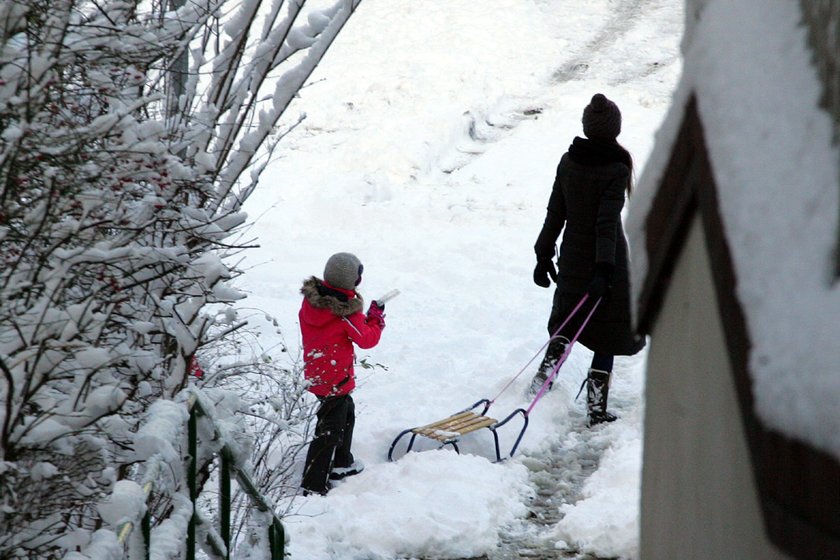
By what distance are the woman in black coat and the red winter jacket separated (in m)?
1.57

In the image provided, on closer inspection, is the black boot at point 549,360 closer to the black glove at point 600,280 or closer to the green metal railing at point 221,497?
the black glove at point 600,280

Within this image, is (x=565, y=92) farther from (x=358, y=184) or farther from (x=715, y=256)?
(x=715, y=256)

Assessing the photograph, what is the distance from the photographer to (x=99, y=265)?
107 inches

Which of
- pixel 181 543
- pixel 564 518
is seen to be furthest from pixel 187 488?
pixel 564 518

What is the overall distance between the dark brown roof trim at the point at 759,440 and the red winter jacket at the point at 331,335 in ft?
13.5

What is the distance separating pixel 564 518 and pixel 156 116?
10.1 feet

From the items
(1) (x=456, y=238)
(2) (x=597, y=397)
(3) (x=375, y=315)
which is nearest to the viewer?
(3) (x=375, y=315)

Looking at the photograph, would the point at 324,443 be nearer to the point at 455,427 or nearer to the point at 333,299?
the point at 333,299

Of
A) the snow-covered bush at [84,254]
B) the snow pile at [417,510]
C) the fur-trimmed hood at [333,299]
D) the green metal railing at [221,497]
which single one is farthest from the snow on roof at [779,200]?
the fur-trimmed hood at [333,299]

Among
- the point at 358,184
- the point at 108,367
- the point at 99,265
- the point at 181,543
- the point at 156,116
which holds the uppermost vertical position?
the point at 156,116

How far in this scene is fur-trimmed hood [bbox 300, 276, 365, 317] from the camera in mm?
→ 5703

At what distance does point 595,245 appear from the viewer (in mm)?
6547

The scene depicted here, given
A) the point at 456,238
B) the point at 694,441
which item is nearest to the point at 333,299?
the point at 694,441

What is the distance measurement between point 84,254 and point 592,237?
4.55 meters
